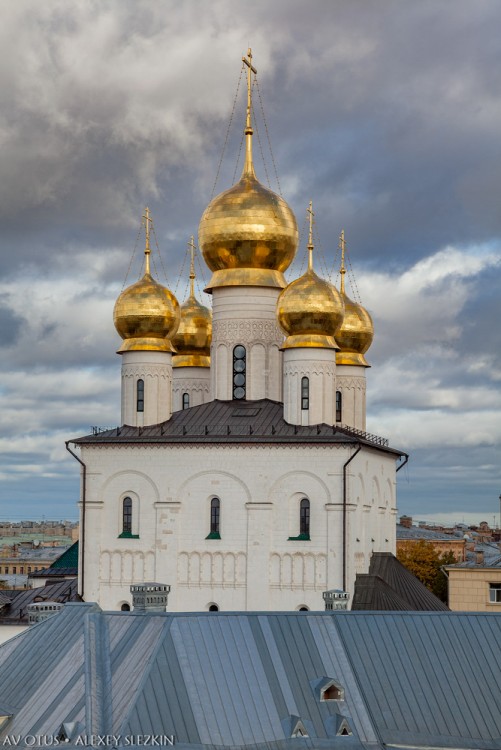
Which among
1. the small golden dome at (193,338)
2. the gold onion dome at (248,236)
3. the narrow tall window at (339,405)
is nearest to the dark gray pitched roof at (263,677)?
the gold onion dome at (248,236)

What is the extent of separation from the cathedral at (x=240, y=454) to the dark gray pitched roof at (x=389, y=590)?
1.77 feet

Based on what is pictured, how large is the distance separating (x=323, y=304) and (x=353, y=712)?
20.5 m

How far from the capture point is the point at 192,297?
187 ft

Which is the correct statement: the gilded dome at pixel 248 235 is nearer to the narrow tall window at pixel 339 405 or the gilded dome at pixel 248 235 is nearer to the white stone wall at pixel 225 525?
the white stone wall at pixel 225 525

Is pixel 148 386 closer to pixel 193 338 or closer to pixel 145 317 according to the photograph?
pixel 145 317

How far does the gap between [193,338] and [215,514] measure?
34.2 feet

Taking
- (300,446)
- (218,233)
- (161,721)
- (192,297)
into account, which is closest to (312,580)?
(300,446)

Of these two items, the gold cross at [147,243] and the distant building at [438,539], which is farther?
the distant building at [438,539]

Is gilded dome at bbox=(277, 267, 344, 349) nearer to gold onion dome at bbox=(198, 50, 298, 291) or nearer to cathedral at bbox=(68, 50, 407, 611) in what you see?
cathedral at bbox=(68, 50, 407, 611)

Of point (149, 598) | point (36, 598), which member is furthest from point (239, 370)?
point (149, 598)

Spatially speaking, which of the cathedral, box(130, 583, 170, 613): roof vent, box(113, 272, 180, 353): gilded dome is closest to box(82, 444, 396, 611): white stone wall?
the cathedral

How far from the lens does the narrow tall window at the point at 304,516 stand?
45938mm

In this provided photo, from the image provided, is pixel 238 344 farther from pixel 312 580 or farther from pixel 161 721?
pixel 161 721

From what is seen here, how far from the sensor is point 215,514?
1836 inches
